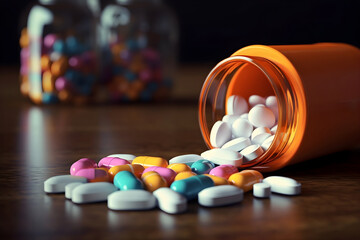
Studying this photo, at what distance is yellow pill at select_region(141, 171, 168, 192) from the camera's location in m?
0.99

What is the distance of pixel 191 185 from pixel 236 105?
432 millimetres

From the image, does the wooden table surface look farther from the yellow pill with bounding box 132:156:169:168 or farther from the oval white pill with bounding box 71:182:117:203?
the yellow pill with bounding box 132:156:169:168

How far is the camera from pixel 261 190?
1.00 meters

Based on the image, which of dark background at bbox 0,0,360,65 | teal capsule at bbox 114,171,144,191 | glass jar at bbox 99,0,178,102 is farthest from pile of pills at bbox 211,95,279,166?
dark background at bbox 0,0,360,65

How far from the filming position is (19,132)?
70.5 inches

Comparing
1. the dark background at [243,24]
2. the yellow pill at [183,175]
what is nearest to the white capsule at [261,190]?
the yellow pill at [183,175]

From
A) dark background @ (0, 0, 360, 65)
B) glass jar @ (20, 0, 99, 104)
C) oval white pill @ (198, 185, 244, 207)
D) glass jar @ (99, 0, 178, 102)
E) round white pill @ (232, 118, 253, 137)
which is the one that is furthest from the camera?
dark background @ (0, 0, 360, 65)

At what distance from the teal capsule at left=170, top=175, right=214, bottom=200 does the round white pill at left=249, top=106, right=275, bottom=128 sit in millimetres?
322

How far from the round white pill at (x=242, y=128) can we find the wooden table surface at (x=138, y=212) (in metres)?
0.12

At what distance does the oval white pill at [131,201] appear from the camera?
0.90 metres

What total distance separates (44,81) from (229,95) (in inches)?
47.8

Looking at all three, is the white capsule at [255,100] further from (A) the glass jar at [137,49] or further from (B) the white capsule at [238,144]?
(A) the glass jar at [137,49]

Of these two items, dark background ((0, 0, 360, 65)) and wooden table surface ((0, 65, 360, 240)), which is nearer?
wooden table surface ((0, 65, 360, 240))

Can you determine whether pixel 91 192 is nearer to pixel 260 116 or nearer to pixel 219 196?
pixel 219 196
